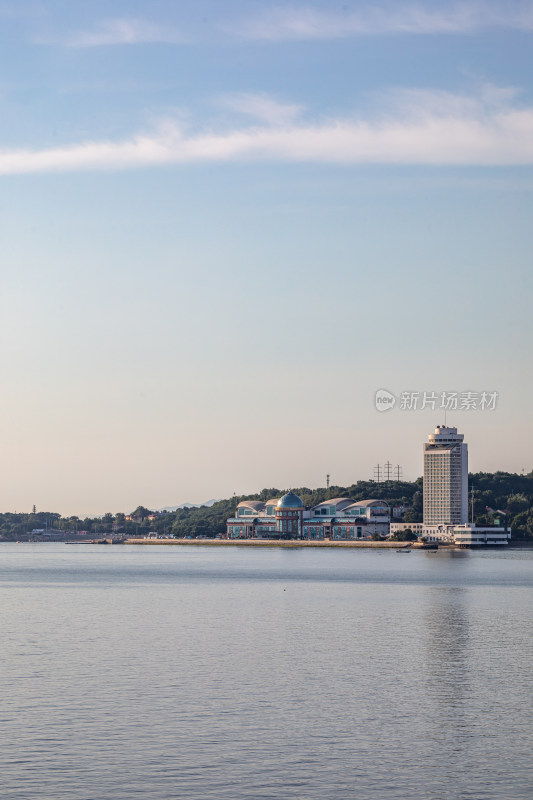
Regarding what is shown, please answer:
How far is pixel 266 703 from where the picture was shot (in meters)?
38.8

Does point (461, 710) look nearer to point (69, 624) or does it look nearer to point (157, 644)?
point (157, 644)

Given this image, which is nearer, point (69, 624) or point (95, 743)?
point (95, 743)

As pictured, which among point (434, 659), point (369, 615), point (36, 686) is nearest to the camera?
point (36, 686)

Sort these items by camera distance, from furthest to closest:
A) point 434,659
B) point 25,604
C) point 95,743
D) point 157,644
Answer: point 25,604 < point 157,644 < point 434,659 < point 95,743

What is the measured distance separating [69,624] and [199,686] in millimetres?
24999

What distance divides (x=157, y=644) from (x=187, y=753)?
2317cm

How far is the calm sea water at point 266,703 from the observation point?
2906cm

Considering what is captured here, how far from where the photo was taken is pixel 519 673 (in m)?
45.6

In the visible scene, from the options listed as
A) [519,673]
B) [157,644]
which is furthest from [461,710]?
[157,644]

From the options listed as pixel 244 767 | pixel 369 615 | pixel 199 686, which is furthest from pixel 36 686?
pixel 369 615

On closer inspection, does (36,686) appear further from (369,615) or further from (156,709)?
(369,615)

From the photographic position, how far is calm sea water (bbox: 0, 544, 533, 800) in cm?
2906

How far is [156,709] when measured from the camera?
1476 inches

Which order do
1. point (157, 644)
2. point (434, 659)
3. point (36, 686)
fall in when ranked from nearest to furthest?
point (36, 686), point (434, 659), point (157, 644)
